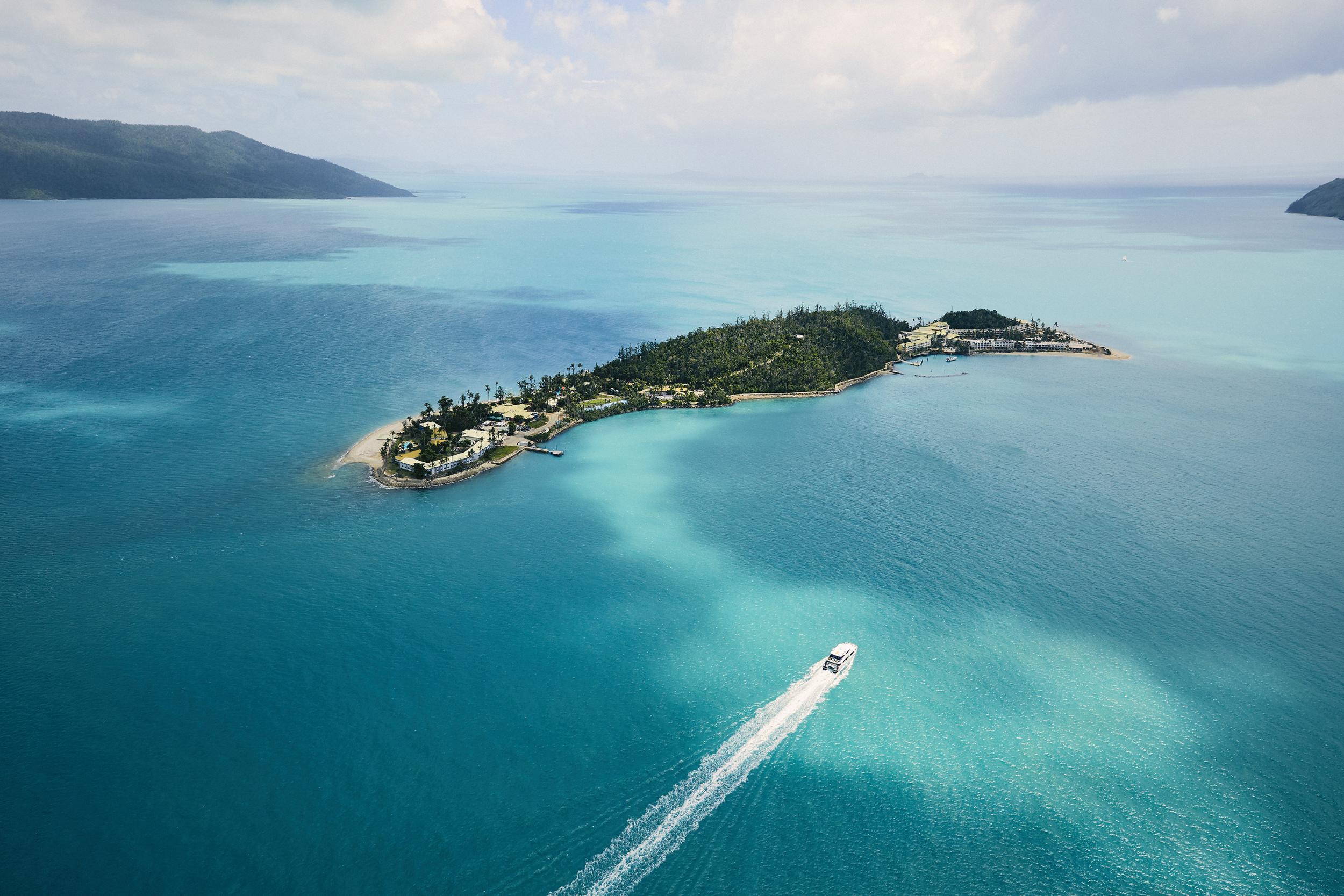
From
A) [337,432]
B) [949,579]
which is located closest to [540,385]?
[337,432]

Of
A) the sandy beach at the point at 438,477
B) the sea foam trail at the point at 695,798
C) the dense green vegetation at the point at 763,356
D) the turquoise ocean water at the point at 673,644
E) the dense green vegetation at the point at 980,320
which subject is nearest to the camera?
the sea foam trail at the point at 695,798

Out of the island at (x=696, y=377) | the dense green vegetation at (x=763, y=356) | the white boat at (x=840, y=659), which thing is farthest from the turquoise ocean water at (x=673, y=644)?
the dense green vegetation at (x=763, y=356)

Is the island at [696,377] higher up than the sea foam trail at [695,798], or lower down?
higher up

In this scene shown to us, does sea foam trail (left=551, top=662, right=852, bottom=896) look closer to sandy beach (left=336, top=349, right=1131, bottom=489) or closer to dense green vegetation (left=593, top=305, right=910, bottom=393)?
sandy beach (left=336, top=349, right=1131, bottom=489)

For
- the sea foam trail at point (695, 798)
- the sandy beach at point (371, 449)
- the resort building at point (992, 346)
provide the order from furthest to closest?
the resort building at point (992, 346)
the sandy beach at point (371, 449)
the sea foam trail at point (695, 798)

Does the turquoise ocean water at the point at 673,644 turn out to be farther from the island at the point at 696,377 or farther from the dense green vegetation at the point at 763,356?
the dense green vegetation at the point at 763,356

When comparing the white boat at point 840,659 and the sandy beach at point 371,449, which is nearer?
the white boat at point 840,659

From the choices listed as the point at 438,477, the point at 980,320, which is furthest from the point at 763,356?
the point at 438,477
